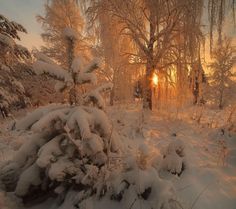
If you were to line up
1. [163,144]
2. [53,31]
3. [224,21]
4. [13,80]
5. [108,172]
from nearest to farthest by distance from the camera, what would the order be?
1. [108,172]
2. [224,21]
3. [163,144]
4. [13,80]
5. [53,31]

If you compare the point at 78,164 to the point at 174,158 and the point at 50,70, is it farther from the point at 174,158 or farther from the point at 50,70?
the point at 174,158

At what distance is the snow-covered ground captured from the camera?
2934 millimetres

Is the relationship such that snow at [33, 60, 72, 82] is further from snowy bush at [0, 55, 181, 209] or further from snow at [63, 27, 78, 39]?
snow at [63, 27, 78, 39]

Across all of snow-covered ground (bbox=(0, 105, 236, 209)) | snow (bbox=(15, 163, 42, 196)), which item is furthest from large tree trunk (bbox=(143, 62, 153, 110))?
snow (bbox=(15, 163, 42, 196))

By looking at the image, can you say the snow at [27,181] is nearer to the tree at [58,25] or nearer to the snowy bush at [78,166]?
the snowy bush at [78,166]

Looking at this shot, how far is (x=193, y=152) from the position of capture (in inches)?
181

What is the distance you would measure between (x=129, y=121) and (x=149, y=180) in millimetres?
4136

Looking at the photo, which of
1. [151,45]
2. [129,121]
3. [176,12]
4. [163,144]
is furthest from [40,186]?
[151,45]

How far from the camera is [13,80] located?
888 cm

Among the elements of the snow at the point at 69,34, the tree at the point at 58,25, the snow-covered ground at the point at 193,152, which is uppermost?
the tree at the point at 58,25

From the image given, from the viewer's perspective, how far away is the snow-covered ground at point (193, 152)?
2.93m

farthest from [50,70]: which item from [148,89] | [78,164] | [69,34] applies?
[148,89]

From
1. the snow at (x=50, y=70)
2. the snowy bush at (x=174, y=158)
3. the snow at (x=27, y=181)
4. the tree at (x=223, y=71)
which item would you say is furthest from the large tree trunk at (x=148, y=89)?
the tree at (x=223, y=71)

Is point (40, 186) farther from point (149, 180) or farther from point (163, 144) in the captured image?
point (163, 144)
